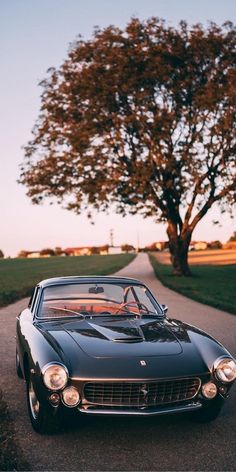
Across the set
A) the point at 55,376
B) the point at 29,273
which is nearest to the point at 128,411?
the point at 55,376

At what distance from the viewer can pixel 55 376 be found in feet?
15.1

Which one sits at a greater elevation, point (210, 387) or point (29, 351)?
point (29, 351)

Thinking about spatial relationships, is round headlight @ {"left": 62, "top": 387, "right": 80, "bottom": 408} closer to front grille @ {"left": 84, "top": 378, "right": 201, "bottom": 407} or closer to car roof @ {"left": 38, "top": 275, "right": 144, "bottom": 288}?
front grille @ {"left": 84, "top": 378, "right": 201, "bottom": 407}

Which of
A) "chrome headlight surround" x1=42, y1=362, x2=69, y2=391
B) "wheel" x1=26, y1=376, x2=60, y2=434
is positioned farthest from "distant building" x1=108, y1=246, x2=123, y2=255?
"chrome headlight surround" x1=42, y1=362, x2=69, y2=391

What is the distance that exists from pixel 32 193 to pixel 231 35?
13.3 m

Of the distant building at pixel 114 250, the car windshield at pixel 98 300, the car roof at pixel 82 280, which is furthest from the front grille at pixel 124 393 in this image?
the distant building at pixel 114 250

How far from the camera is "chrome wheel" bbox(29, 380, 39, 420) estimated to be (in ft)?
16.1

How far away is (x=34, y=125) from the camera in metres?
31.9

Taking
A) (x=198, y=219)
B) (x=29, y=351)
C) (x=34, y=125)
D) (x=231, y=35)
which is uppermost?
(x=231, y=35)

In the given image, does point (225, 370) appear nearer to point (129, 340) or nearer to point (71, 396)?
point (129, 340)

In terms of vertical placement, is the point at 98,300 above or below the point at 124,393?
above

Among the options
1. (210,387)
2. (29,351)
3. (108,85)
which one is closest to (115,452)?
(210,387)

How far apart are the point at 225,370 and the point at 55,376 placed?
57.2 inches

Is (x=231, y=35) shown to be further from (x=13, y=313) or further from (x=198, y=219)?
(x=13, y=313)
